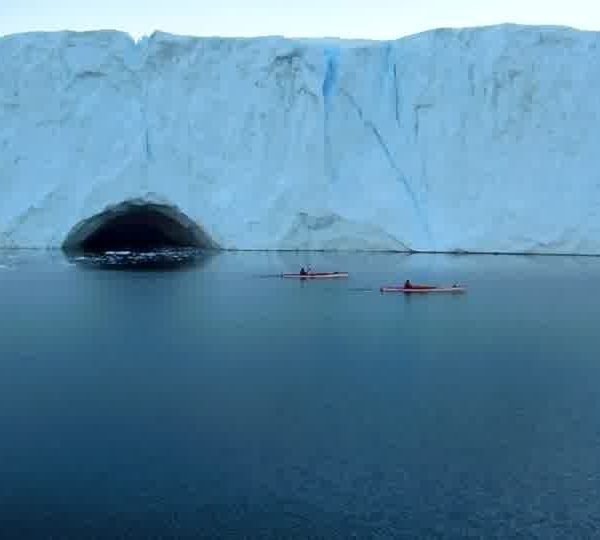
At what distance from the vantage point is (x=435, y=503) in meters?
6.65

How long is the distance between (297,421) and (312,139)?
79.0 ft

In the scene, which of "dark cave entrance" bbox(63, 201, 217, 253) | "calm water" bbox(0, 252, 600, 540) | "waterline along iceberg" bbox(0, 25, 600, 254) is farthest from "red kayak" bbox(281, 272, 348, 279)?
"dark cave entrance" bbox(63, 201, 217, 253)

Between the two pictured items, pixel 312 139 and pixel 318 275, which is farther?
pixel 312 139

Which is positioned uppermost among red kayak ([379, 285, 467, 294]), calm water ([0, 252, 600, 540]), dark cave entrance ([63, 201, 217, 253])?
dark cave entrance ([63, 201, 217, 253])

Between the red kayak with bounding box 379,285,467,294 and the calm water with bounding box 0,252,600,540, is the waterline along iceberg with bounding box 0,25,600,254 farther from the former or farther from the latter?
the calm water with bounding box 0,252,600,540

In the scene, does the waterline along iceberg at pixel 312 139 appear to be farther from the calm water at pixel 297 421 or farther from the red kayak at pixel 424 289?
the calm water at pixel 297 421

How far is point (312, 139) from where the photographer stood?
3192cm

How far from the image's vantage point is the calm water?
642cm

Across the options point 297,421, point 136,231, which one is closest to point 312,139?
point 136,231

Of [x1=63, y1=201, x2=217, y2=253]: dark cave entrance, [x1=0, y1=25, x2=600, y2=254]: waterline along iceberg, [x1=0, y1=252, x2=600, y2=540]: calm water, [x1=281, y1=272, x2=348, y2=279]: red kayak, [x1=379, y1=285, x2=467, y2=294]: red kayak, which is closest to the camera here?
[x1=0, y1=252, x2=600, y2=540]: calm water

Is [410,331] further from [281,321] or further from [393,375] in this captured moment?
[393,375]

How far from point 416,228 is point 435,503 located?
24772 mm

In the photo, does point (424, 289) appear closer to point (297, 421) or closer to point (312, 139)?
point (297, 421)

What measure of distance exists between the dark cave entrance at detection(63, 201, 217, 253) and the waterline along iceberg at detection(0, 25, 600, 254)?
1.36 ft
